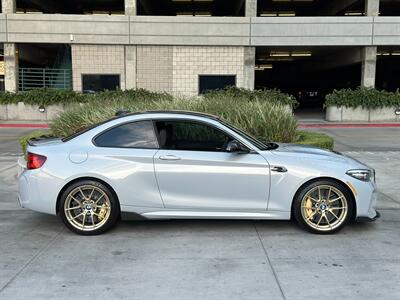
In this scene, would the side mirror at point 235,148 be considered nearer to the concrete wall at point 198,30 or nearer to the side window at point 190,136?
the side window at point 190,136

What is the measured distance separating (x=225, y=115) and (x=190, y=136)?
4102mm

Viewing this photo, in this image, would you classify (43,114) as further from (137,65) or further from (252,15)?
(252,15)

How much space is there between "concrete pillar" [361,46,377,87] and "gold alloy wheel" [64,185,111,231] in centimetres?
2216

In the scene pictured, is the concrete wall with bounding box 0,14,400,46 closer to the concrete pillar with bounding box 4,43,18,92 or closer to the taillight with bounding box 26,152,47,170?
the concrete pillar with bounding box 4,43,18,92

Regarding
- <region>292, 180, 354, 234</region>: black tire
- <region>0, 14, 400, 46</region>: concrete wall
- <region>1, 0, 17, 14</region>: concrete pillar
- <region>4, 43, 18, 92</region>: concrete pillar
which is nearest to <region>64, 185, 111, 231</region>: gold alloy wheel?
<region>292, 180, 354, 234</region>: black tire

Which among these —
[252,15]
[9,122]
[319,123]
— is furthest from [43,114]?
[319,123]

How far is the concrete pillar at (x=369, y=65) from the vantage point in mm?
25047

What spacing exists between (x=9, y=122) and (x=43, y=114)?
5.50 ft

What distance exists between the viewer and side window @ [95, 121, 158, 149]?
587 cm

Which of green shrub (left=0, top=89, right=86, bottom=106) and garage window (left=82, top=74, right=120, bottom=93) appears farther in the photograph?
garage window (left=82, top=74, right=120, bottom=93)

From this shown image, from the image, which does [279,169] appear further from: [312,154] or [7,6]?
[7,6]

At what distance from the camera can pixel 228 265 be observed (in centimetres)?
479

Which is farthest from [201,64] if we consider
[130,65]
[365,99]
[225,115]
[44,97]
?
[225,115]

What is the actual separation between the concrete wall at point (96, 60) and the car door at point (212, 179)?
19331mm
